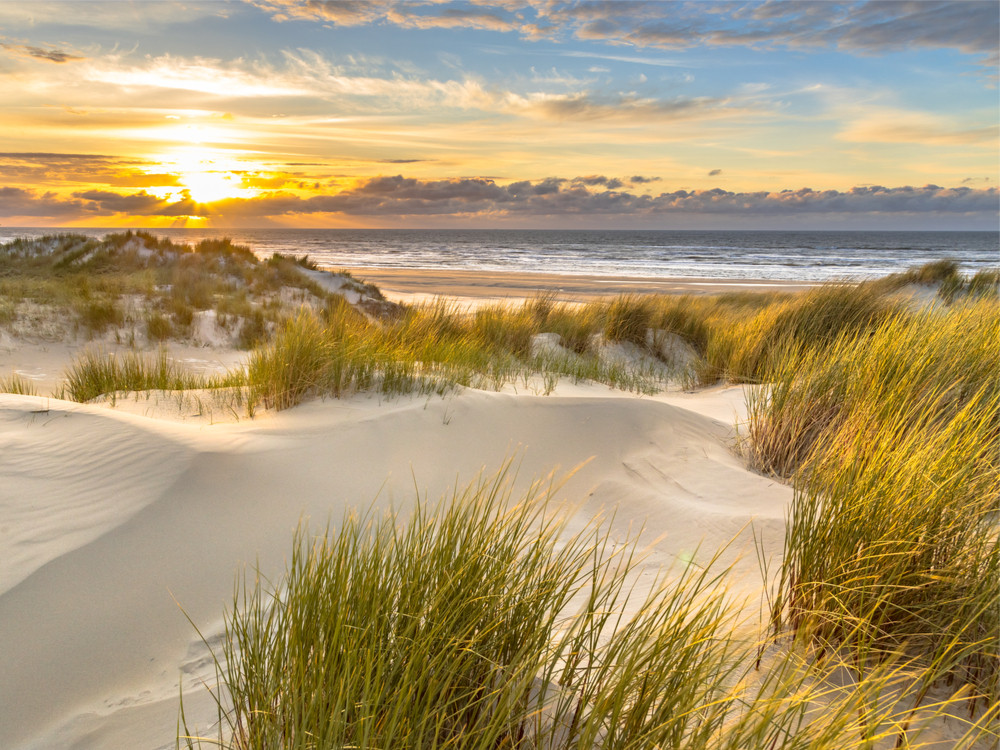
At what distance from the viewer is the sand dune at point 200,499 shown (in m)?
2.28

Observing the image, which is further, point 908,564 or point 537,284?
point 537,284

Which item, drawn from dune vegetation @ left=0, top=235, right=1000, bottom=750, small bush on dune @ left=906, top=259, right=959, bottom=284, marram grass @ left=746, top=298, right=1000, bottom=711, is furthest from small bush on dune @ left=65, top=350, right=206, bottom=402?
small bush on dune @ left=906, top=259, right=959, bottom=284

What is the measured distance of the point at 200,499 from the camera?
3.39 m

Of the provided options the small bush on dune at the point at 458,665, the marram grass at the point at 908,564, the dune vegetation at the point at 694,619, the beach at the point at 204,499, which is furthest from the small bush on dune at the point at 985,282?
the small bush on dune at the point at 458,665

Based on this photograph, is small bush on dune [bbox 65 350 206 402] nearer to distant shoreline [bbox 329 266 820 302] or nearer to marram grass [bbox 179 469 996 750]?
marram grass [bbox 179 469 996 750]

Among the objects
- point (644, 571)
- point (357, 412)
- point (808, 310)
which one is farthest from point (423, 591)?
point (808, 310)

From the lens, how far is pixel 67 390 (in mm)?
6375

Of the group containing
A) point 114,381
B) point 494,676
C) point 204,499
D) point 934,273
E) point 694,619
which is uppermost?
point 934,273

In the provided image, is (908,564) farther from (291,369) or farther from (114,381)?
(114,381)

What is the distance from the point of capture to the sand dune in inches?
89.6

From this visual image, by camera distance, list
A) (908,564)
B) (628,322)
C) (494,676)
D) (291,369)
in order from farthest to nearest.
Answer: (628,322), (291,369), (908,564), (494,676)

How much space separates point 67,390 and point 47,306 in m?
5.23

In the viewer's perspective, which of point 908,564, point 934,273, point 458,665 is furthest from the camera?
point 934,273

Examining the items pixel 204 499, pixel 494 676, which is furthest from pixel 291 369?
pixel 494 676
